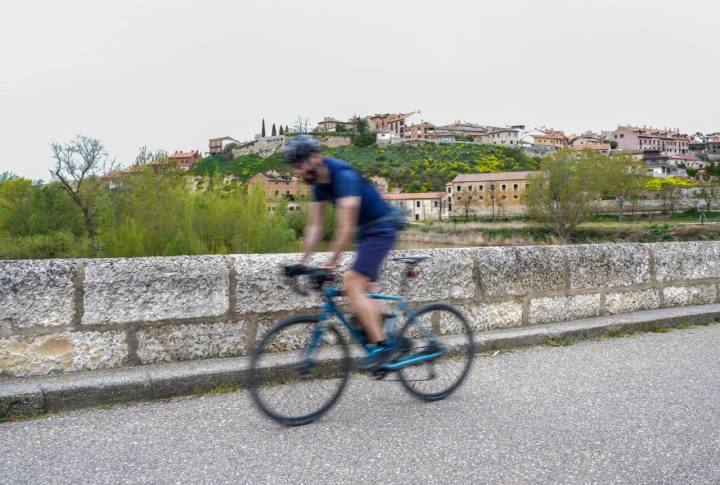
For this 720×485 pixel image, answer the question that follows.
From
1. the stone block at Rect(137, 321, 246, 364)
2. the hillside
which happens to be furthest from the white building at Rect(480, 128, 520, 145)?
the stone block at Rect(137, 321, 246, 364)

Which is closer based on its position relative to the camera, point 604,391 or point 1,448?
point 1,448

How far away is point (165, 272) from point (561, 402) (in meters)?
3.13

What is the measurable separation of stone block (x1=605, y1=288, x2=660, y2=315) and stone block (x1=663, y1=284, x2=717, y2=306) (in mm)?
218

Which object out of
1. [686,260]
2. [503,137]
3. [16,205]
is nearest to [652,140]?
[503,137]

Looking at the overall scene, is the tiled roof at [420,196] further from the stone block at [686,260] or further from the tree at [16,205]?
the stone block at [686,260]

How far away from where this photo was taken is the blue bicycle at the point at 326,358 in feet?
11.4

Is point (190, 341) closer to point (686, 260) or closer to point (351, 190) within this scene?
point (351, 190)

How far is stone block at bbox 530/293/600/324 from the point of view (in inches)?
230

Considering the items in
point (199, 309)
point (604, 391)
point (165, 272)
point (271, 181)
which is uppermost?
point (271, 181)

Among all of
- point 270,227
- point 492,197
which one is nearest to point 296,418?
point 270,227

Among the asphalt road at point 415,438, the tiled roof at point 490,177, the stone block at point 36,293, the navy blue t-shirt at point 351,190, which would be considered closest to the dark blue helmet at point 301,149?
the navy blue t-shirt at point 351,190

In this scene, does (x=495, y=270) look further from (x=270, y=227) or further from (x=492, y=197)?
(x=492, y=197)

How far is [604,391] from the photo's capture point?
3.97m

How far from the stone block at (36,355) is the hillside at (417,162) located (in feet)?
326
